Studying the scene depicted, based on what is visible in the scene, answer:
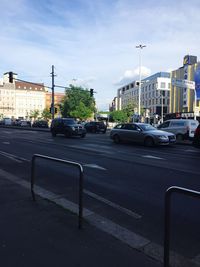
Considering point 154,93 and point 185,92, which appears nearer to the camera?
point 185,92

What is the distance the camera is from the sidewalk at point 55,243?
365cm

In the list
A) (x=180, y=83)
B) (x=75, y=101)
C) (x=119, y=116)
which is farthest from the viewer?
(x=119, y=116)

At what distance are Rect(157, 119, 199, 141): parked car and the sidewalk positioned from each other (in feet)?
60.4

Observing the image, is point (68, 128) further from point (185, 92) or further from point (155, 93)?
point (155, 93)

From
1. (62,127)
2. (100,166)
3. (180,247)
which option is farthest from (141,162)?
(62,127)

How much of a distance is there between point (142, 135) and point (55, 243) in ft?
52.5

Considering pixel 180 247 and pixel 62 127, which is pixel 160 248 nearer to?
pixel 180 247

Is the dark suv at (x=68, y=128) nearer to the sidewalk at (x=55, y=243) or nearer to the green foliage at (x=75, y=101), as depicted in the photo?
the sidewalk at (x=55, y=243)

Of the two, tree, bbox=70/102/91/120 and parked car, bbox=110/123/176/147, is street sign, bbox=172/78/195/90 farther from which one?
tree, bbox=70/102/91/120

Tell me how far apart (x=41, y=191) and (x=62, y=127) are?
22368 mm

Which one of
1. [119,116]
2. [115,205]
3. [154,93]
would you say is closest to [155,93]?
[154,93]

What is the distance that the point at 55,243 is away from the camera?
413 centimetres

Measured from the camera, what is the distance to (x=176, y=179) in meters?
8.53

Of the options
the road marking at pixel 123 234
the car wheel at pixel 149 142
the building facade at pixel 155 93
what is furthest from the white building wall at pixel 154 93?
the road marking at pixel 123 234
